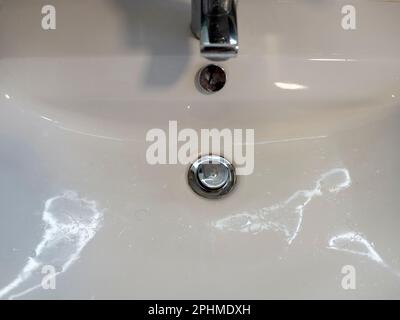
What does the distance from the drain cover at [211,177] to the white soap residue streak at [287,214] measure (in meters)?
0.04

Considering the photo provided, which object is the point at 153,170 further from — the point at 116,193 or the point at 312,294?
the point at 312,294

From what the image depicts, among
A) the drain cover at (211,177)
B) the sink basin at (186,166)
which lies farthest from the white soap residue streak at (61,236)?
the drain cover at (211,177)

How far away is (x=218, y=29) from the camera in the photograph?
0.47 m

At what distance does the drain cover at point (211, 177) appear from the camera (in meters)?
0.59

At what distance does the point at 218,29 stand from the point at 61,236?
0.86ft

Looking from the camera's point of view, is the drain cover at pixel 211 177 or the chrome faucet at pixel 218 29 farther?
the drain cover at pixel 211 177

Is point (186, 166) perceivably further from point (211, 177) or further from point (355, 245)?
point (355, 245)

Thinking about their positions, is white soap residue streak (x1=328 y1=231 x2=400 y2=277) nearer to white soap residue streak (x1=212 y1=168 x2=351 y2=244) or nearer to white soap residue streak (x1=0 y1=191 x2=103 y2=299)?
white soap residue streak (x1=212 y1=168 x2=351 y2=244)

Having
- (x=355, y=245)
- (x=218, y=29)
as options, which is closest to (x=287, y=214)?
(x=355, y=245)

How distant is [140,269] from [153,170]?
0.38 feet

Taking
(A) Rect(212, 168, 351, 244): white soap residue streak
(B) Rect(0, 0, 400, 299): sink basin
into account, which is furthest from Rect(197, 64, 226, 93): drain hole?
→ (A) Rect(212, 168, 351, 244): white soap residue streak

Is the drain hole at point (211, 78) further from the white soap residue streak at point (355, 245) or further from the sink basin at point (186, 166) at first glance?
the white soap residue streak at point (355, 245)

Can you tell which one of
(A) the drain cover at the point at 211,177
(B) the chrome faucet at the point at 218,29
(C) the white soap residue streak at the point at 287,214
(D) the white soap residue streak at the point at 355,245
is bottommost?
(D) the white soap residue streak at the point at 355,245

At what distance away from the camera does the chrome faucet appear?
1.53 ft
